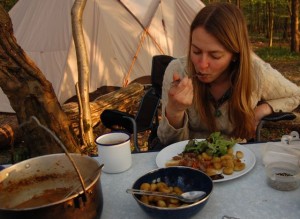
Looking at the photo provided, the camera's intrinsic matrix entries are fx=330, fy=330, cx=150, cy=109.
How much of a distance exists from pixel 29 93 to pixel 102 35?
3209 mm

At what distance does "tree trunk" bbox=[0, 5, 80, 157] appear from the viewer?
2.51m

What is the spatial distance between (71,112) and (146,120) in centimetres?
183

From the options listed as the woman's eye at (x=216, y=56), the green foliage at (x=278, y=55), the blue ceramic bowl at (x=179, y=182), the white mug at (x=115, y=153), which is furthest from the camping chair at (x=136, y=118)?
the green foliage at (x=278, y=55)

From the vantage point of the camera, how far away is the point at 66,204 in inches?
34.3

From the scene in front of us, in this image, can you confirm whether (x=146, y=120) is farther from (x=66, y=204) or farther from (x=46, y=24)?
(x=46, y=24)

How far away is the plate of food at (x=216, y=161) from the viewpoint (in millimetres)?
1297

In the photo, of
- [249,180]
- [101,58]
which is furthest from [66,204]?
[101,58]

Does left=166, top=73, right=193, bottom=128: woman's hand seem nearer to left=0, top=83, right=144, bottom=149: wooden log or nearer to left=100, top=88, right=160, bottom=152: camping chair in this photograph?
left=100, top=88, right=160, bottom=152: camping chair

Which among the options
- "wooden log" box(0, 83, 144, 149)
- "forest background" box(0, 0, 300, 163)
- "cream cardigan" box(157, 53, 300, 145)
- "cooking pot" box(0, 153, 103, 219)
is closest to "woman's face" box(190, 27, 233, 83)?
"cream cardigan" box(157, 53, 300, 145)

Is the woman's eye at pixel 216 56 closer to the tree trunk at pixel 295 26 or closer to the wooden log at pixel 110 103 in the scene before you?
the wooden log at pixel 110 103

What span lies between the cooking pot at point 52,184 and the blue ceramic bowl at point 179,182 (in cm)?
16

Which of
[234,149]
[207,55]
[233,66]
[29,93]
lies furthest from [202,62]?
[29,93]

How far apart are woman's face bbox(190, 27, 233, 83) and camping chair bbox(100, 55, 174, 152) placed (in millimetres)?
601

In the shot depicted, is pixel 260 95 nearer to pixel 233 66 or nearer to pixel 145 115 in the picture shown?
pixel 233 66
